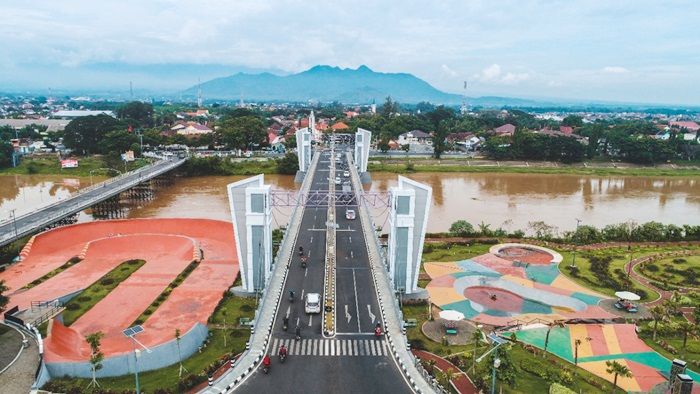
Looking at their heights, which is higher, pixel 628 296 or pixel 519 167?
pixel 519 167

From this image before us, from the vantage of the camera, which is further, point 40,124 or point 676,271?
point 40,124

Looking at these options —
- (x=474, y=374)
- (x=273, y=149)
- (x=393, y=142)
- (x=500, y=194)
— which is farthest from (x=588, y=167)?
(x=474, y=374)

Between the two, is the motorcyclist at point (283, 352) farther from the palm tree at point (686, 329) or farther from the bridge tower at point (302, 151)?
the bridge tower at point (302, 151)

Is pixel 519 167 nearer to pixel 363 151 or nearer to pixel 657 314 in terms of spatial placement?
pixel 363 151

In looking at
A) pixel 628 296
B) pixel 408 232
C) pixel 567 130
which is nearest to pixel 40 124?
pixel 408 232

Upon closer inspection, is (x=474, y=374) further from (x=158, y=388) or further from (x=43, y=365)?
(x=43, y=365)

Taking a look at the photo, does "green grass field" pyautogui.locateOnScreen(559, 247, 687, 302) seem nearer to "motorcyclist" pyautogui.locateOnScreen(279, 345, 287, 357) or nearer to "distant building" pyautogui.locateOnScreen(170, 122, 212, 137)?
"motorcyclist" pyautogui.locateOnScreen(279, 345, 287, 357)
